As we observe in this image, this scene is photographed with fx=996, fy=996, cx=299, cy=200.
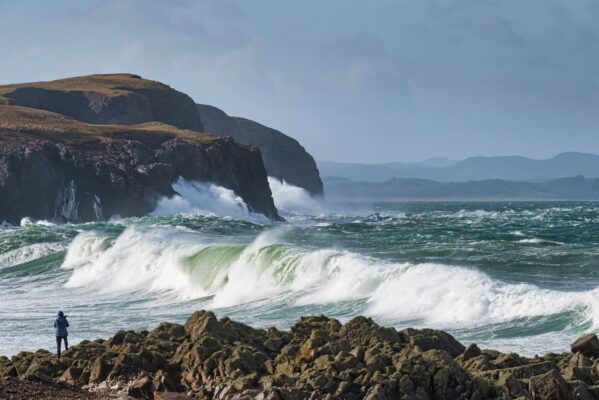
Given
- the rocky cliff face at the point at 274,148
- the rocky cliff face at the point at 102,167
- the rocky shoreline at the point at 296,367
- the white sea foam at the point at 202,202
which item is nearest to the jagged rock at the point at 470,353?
the rocky shoreline at the point at 296,367

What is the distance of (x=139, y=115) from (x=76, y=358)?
126498mm

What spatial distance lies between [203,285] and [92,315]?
7.71 m

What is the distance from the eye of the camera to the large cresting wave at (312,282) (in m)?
26.7

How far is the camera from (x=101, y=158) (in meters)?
104

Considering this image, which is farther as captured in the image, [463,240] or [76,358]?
[463,240]

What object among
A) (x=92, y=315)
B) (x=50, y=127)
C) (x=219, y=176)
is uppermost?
(x=50, y=127)

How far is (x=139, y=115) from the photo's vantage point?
Result: 5591 inches

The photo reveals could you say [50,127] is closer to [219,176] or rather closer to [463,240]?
[219,176]

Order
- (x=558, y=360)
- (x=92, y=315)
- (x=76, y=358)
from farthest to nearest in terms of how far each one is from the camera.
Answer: (x=92, y=315)
(x=76, y=358)
(x=558, y=360)

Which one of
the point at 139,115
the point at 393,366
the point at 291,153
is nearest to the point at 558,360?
the point at 393,366

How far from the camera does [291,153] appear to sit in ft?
637

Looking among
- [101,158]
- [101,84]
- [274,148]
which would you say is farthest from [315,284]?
[274,148]

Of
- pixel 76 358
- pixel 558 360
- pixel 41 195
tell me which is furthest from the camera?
pixel 41 195

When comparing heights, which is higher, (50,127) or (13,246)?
(50,127)
